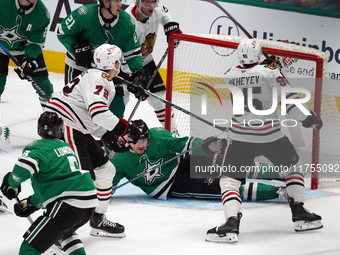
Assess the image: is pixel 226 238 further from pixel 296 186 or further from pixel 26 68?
pixel 26 68

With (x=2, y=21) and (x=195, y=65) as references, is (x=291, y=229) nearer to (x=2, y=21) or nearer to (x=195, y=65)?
(x=195, y=65)

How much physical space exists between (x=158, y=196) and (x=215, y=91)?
1287 millimetres

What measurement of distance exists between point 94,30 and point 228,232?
178 centimetres

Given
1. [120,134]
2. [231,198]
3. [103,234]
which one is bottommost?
[103,234]

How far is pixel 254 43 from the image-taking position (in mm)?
3379

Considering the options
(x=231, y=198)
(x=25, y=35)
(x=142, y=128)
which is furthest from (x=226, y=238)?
(x=25, y=35)

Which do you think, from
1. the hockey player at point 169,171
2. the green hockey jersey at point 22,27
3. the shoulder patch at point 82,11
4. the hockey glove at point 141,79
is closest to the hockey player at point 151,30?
the hockey glove at point 141,79

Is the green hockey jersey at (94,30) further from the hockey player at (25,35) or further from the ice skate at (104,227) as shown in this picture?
the ice skate at (104,227)

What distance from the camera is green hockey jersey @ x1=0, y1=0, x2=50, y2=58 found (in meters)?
4.59

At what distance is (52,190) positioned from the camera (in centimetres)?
259

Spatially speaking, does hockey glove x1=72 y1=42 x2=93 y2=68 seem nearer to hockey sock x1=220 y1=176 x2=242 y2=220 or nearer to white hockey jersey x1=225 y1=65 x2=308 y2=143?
white hockey jersey x1=225 y1=65 x2=308 y2=143

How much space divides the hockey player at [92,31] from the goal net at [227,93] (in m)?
0.45

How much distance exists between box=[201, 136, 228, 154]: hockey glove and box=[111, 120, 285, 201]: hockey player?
5 centimetres

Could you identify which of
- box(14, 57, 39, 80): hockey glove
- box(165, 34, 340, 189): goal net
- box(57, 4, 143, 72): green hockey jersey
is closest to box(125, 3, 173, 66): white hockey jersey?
box(165, 34, 340, 189): goal net
